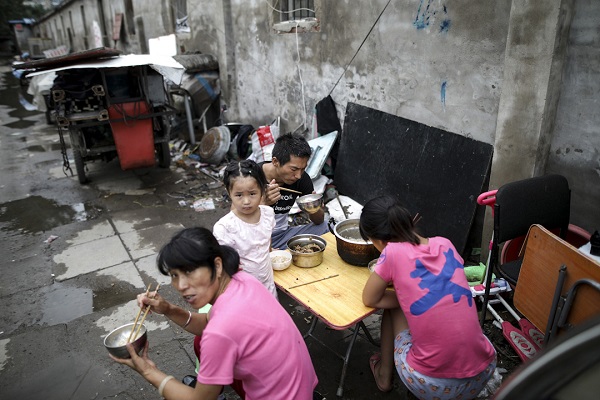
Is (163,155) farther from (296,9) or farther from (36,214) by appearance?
(296,9)

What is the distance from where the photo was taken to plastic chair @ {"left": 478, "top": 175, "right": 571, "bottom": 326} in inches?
107

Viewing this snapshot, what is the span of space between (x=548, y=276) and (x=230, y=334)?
5.77 ft

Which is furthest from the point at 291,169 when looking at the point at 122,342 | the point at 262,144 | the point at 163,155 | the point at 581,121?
the point at 163,155

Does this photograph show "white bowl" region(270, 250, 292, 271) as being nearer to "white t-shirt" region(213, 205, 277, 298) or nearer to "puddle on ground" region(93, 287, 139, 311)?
"white t-shirt" region(213, 205, 277, 298)

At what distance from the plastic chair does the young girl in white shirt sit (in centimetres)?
153

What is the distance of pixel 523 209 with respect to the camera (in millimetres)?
2787

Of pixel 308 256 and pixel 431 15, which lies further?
pixel 431 15

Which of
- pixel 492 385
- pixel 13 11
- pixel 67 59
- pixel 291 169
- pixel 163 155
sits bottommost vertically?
pixel 492 385

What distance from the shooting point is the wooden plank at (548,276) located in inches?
77.2

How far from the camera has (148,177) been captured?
23.5ft

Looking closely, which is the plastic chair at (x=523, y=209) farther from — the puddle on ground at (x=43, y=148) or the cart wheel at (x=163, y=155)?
the puddle on ground at (x=43, y=148)

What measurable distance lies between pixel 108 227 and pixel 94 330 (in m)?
2.19

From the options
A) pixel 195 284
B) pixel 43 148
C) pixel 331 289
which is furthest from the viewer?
pixel 43 148

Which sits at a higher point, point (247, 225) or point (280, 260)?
point (247, 225)
